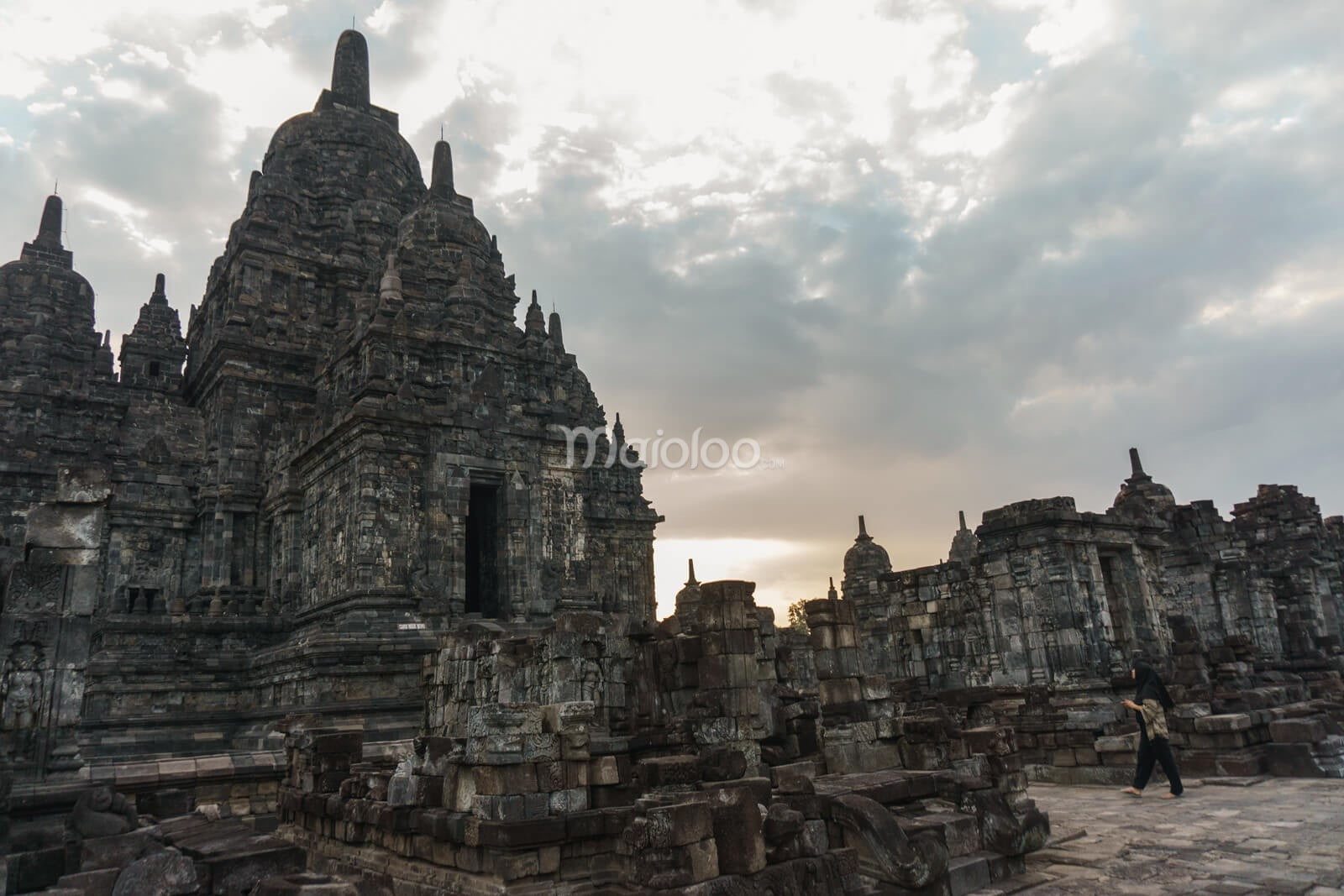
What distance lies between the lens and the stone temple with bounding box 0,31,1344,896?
283 inches

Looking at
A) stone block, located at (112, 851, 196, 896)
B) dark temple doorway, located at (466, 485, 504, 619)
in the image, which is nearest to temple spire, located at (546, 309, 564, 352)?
dark temple doorway, located at (466, 485, 504, 619)

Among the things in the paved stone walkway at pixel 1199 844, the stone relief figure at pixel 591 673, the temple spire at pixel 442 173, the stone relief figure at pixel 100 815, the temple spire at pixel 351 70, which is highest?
the temple spire at pixel 351 70

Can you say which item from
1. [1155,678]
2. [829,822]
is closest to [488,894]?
[829,822]

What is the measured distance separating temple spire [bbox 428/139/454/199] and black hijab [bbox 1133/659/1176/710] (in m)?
21.5

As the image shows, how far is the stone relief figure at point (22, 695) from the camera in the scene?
852 centimetres

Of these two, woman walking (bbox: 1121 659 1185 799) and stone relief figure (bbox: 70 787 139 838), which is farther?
woman walking (bbox: 1121 659 1185 799)

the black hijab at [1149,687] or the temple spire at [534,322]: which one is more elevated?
the temple spire at [534,322]

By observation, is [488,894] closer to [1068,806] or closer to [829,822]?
[829,822]

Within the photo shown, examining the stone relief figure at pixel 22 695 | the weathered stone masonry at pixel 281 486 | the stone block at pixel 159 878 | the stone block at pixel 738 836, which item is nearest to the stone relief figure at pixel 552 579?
the weathered stone masonry at pixel 281 486

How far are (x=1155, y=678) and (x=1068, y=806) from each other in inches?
74.7

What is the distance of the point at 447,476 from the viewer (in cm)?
1756

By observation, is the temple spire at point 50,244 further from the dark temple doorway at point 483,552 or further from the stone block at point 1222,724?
the stone block at point 1222,724

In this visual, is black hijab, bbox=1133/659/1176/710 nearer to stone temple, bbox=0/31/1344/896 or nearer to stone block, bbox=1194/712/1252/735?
stone temple, bbox=0/31/1344/896

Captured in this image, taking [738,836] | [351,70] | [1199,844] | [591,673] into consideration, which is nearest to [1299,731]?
[1199,844]
